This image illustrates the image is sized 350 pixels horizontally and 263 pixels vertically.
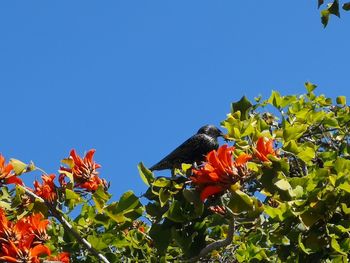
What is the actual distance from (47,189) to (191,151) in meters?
0.99

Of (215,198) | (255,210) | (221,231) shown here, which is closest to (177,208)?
(215,198)

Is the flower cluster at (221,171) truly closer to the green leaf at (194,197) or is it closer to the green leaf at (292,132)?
the green leaf at (194,197)

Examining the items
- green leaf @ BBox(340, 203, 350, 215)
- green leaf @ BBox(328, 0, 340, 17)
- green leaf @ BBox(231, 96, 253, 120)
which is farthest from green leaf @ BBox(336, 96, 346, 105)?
green leaf @ BBox(340, 203, 350, 215)

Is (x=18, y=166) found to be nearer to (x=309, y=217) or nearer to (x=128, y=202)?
(x=128, y=202)

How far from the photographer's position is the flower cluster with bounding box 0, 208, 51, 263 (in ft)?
9.67

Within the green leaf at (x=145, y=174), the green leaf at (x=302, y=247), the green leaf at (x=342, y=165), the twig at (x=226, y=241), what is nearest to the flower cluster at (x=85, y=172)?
the green leaf at (x=145, y=174)

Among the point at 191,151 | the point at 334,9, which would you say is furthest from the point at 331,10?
the point at 191,151

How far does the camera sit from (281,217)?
285 cm

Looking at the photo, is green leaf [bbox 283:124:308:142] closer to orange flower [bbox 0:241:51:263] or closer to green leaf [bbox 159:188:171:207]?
green leaf [bbox 159:188:171:207]

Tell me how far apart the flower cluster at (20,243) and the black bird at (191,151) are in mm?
1145

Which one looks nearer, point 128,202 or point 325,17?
point 128,202

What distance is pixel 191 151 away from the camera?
4.07m

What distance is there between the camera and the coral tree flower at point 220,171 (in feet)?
8.66

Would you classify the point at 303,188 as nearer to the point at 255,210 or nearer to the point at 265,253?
the point at 255,210
